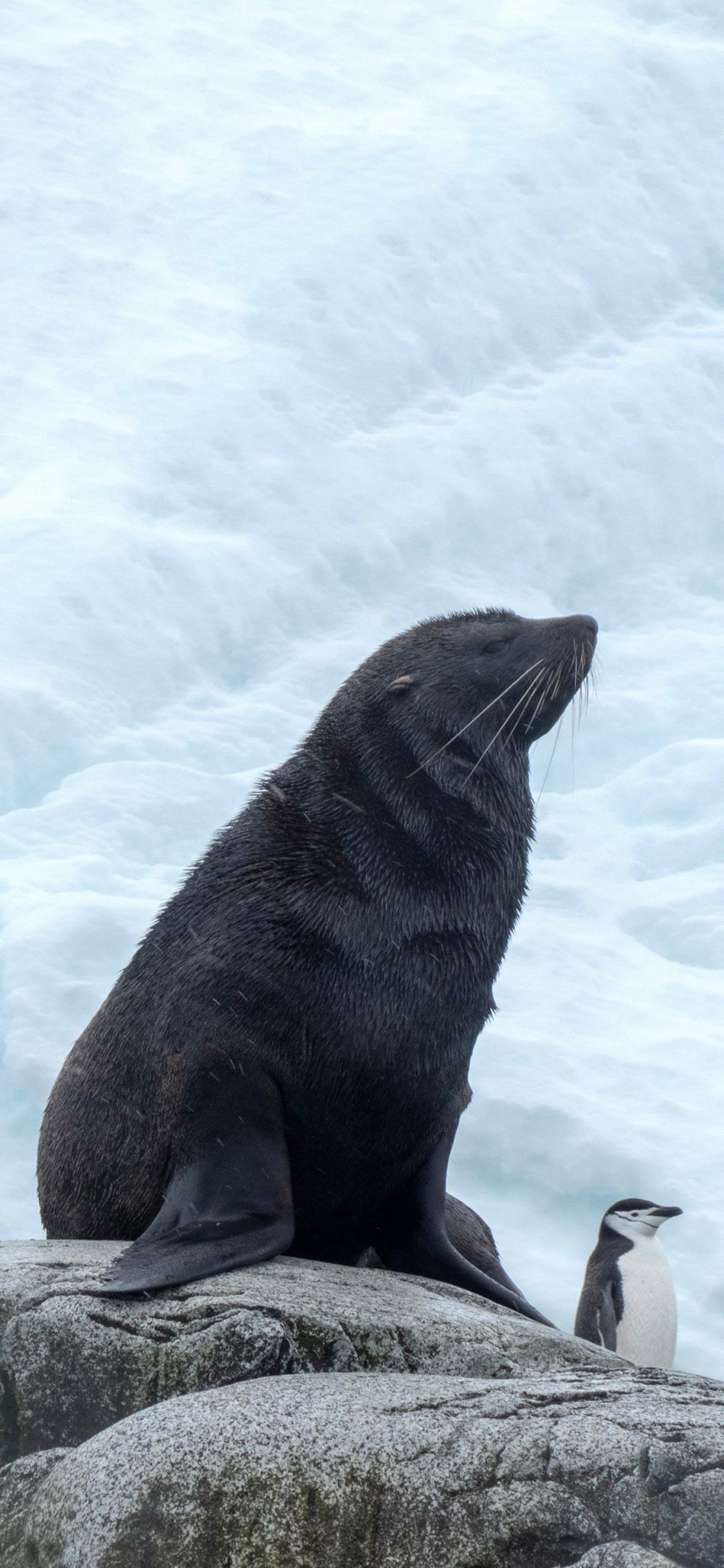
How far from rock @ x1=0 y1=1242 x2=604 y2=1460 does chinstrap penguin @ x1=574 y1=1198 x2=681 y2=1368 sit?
4524mm

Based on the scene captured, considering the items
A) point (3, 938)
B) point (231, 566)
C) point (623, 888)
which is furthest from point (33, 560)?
point (623, 888)

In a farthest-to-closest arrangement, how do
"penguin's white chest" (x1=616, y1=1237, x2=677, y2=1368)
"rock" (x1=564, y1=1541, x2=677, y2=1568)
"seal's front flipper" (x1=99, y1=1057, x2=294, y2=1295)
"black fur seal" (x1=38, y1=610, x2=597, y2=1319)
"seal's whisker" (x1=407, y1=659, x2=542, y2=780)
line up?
"penguin's white chest" (x1=616, y1=1237, x2=677, y2=1368)
"seal's whisker" (x1=407, y1=659, x2=542, y2=780)
"black fur seal" (x1=38, y1=610, x2=597, y2=1319)
"seal's front flipper" (x1=99, y1=1057, x2=294, y2=1295)
"rock" (x1=564, y1=1541, x2=677, y2=1568)

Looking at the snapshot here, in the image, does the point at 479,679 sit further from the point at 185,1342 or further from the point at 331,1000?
the point at 185,1342

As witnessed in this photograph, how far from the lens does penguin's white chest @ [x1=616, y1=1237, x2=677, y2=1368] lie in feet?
25.5

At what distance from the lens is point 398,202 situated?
14.8m

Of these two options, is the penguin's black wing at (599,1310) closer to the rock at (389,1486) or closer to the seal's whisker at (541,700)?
the seal's whisker at (541,700)

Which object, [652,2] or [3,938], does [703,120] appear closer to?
[652,2]

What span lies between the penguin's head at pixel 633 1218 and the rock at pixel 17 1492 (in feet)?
18.3

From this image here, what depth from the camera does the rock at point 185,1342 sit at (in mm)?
3166

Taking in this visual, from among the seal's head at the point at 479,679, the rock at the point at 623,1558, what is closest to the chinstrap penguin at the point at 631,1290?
the seal's head at the point at 479,679

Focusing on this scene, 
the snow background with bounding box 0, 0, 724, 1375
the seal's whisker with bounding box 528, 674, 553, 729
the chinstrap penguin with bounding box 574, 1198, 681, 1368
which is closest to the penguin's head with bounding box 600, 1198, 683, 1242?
the chinstrap penguin with bounding box 574, 1198, 681, 1368

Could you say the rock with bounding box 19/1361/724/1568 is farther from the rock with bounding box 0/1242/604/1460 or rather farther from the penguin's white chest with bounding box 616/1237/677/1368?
the penguin's white chest with bounding box 616/1237/677/1368

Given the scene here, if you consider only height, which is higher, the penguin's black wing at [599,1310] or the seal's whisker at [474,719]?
the seal's whisker at [474,719]

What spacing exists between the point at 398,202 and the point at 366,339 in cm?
150
